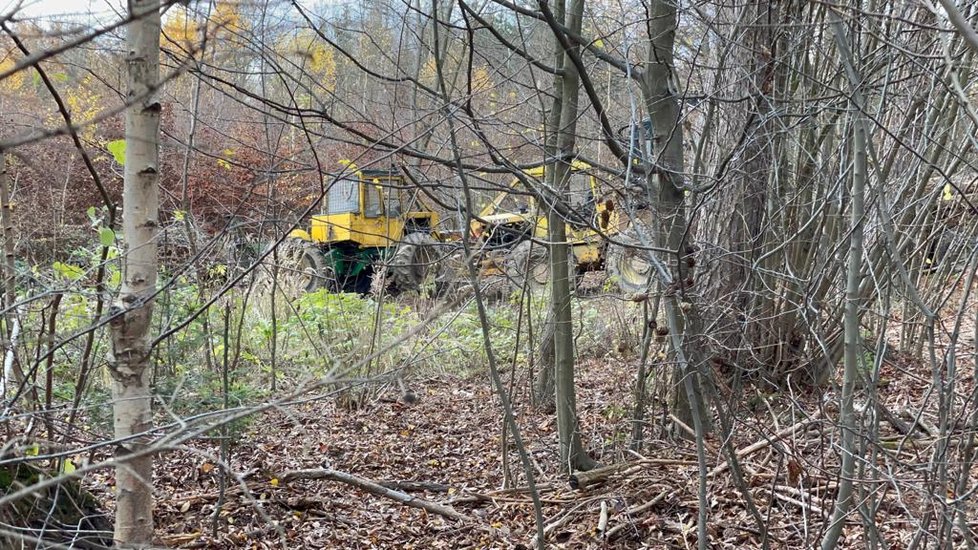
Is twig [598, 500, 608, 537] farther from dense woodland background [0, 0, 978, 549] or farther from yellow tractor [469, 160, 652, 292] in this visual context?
yellow tractor [469, 160, 652, 292]

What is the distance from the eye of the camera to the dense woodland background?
2264 millimetres

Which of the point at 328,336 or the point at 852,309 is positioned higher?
the point at 852,309

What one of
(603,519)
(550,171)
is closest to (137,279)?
(603,519)

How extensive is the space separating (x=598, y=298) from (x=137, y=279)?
Answer: 220 cm

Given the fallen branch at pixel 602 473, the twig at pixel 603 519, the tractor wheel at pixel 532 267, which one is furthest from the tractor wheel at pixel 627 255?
the twig at pixel 603 519

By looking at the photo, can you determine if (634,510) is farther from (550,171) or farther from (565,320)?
(550,171)

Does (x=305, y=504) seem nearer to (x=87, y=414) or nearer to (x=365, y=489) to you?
(x=365, y=489)

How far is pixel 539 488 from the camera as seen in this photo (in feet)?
13.4

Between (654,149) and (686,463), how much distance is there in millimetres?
1630

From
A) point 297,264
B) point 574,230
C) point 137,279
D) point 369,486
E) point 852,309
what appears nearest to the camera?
point 137,279

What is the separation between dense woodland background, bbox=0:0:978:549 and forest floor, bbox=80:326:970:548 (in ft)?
0.07

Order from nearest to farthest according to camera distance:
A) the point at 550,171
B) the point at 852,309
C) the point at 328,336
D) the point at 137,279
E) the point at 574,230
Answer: the point at 137,279, the point at 852,309, the point at 574,230, the point at 550,171, the point at 328,336

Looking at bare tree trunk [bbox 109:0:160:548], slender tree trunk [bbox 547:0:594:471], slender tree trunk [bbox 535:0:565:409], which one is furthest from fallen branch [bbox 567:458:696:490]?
bare tree trunk [bbox 109:0:160:548]

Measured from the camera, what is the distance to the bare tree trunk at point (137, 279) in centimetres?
188
